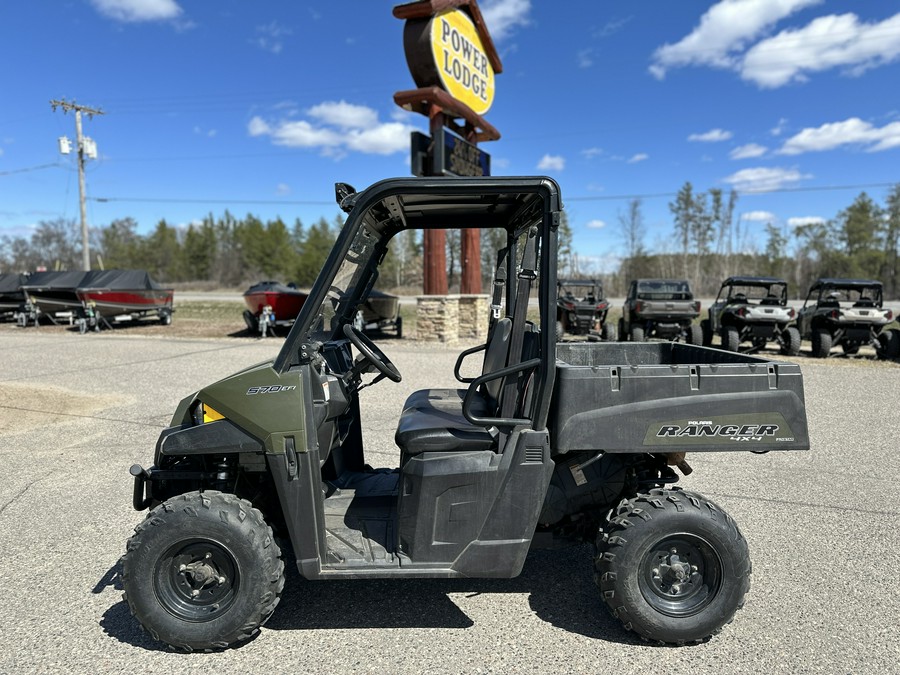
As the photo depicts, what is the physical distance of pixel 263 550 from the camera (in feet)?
8.83

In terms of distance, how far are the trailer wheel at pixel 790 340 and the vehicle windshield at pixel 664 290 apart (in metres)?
2.63

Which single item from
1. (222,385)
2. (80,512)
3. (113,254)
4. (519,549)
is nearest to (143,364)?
(80,512)

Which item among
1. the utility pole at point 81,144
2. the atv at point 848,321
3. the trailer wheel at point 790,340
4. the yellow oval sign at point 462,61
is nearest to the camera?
the atv at point 848,321

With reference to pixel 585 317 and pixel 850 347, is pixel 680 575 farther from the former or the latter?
pixel 585 317

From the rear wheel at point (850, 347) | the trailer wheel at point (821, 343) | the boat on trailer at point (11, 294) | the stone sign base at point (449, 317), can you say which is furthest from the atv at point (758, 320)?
the boat on trailer at point (11, 294)

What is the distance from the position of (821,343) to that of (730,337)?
178 centimetres

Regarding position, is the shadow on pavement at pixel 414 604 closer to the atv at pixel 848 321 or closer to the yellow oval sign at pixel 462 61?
the atv at pixel 848 321

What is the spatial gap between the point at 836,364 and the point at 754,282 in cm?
290

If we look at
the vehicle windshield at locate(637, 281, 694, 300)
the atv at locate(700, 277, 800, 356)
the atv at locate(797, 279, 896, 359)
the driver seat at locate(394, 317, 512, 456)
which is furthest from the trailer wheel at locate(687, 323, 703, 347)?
the driver seat at locate(394, 317, 512, 456)

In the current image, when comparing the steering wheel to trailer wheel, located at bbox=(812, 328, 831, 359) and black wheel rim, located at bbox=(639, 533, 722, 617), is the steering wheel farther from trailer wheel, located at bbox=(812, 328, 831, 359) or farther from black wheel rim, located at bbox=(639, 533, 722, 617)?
trailer wheel, located at bbox=(812, 328, 831, 359)

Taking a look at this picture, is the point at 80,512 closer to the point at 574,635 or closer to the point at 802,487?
the point at 574,635

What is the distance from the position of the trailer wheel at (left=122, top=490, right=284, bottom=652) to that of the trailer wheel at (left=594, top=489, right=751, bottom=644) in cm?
156

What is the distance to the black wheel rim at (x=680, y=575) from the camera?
277 centimetres

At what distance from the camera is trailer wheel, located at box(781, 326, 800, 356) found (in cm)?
1309
